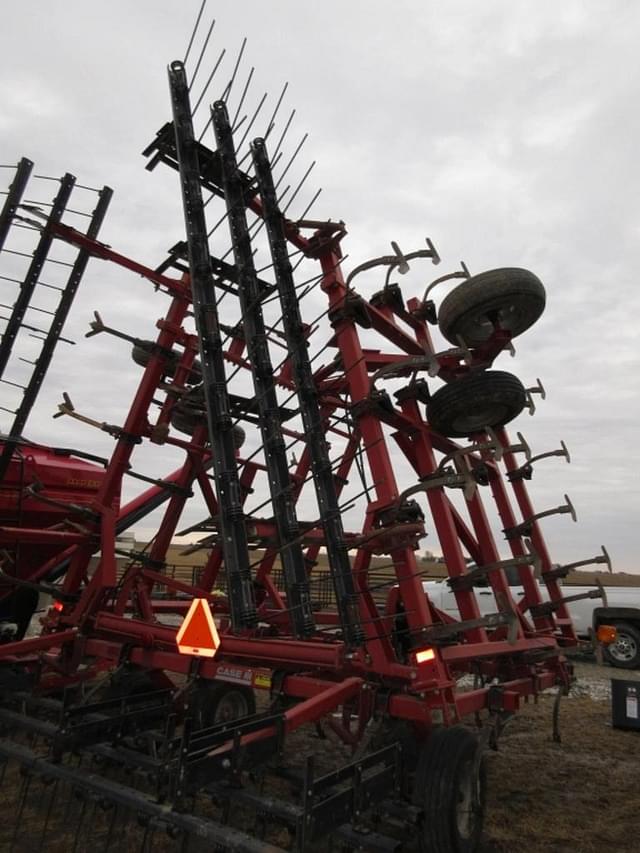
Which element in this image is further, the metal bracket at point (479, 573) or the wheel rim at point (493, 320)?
the wheel rim at point (493, 320)

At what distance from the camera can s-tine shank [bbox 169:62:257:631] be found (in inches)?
203

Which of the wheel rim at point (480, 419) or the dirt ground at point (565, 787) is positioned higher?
the wheel rim at point (480, 419)

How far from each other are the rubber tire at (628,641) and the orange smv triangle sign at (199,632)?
10142mm

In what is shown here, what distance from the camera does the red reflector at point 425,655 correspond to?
13.1 ft

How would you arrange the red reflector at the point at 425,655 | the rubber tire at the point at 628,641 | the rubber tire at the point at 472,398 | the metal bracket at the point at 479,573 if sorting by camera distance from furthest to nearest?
the rubber tire at the point at 628,641, the rubber tire at the point at 472,398, the metal bracket at the point at 479,573, the red reflector at the point at 425,655

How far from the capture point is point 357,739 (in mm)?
4344

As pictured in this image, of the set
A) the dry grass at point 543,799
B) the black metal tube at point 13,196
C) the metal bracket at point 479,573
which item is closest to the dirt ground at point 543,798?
the dry grass at point 543,799

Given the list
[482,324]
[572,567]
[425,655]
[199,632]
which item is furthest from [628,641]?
[199,632]

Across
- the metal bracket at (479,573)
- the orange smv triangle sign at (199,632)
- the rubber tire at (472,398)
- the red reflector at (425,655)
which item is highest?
the rubber tire at (472,398)

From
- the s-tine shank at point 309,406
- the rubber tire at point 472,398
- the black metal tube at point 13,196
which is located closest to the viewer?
the s-tine shank at point 309,406

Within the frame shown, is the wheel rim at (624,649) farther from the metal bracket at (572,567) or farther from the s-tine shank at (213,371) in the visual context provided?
the s-tine shank at (213,371)

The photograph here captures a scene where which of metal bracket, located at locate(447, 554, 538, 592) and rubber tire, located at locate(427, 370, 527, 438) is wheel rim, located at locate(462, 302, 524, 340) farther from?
metal bracket, located at locate(447, 554, 538, 592)

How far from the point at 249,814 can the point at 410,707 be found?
64.0 inches

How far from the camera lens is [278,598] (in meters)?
7.62
